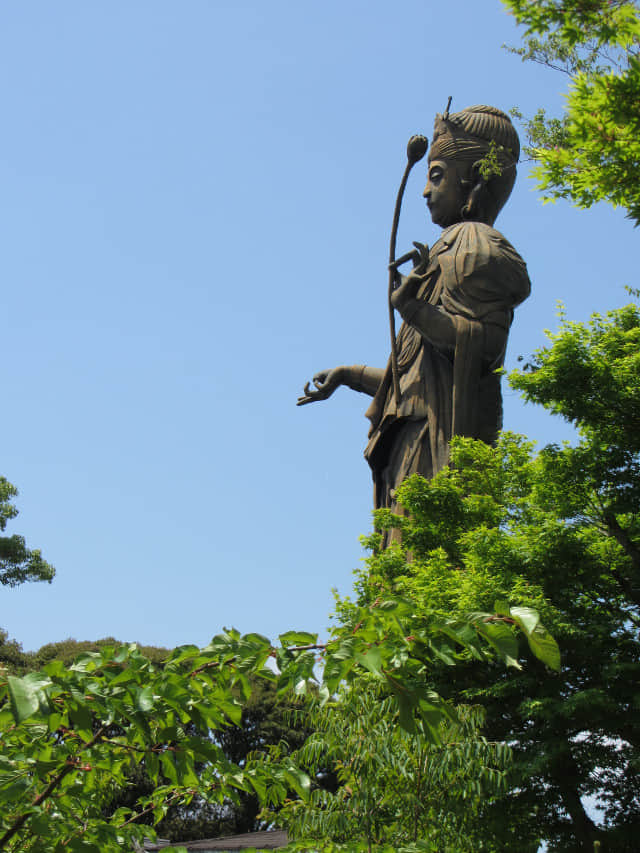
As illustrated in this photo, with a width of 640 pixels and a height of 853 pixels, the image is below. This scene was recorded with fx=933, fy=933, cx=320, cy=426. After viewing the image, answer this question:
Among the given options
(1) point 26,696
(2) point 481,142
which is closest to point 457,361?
(2) point 481,142

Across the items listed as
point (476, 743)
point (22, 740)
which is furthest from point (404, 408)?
point (22, 740)

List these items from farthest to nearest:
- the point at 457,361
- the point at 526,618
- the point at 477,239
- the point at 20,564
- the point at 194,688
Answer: the point at 20,564 < the point at 477,239 < the point at 457,361 < the point at 194,688 < the point at 526,618

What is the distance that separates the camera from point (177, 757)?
2738 millimetres

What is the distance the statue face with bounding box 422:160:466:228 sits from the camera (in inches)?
539

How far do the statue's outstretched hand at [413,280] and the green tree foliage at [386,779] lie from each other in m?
5.92

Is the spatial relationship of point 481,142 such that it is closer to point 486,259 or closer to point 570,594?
point 486,259

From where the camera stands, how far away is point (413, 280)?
39.0 ft

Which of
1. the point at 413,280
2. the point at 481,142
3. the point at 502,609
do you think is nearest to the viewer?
the point at 502,609

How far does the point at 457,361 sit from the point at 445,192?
2.90m

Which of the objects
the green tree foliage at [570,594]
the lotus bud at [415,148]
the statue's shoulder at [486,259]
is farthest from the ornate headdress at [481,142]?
the green tree foliage at [570,594]

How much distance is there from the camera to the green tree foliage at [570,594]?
377 inches

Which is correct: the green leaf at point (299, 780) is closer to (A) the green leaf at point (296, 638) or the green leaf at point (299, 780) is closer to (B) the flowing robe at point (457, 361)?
(A) the green leaf at point (296, 638)

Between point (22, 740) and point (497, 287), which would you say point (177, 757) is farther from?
point (497, 287)

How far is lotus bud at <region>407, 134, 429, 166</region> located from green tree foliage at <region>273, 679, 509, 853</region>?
8.17m
